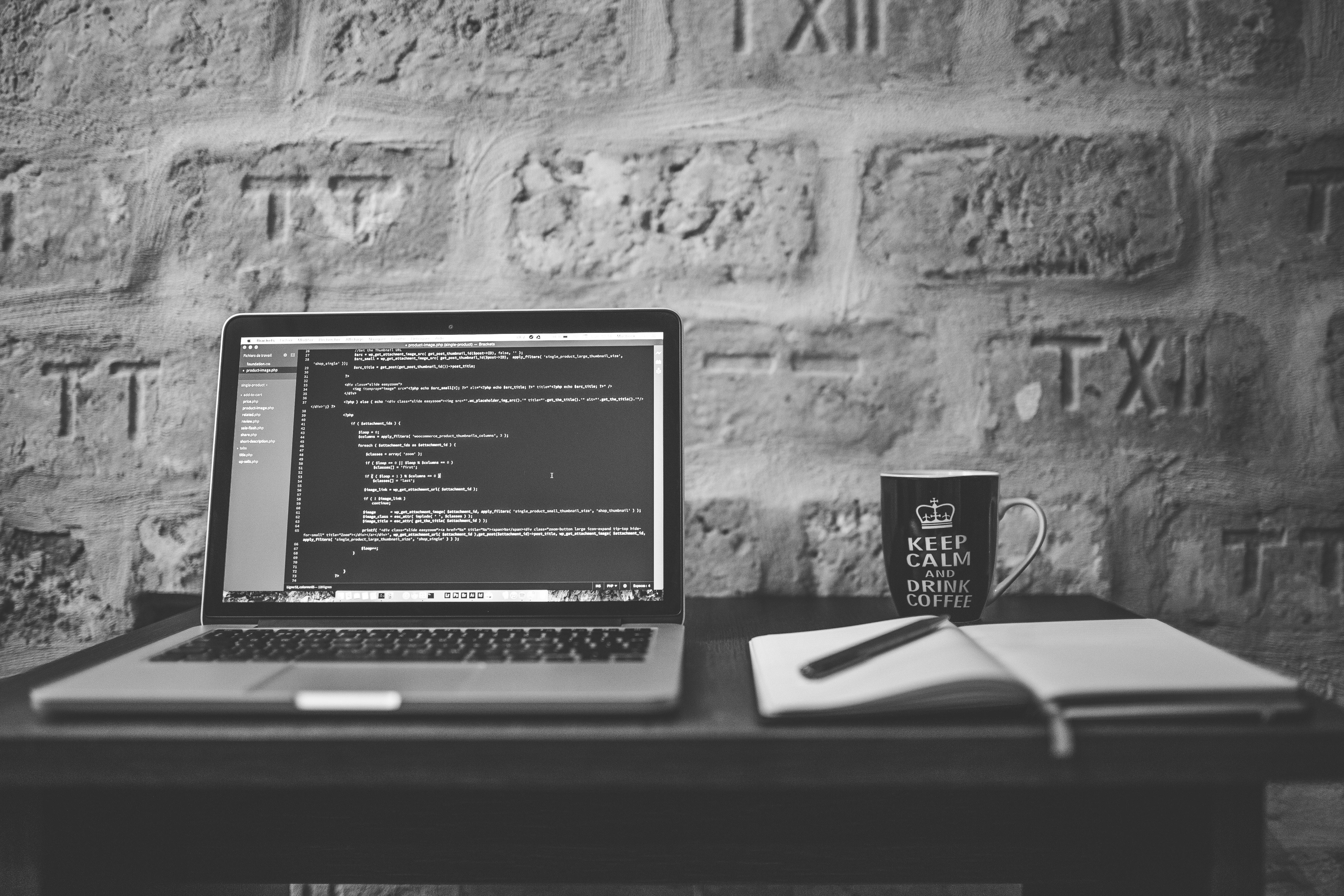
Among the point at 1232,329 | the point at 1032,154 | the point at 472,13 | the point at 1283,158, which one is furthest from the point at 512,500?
the point at 1283,158

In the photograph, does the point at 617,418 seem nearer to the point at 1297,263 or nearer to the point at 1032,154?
the point at 1032,154

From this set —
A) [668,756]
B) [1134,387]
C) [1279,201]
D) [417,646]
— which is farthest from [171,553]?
[1279,201]

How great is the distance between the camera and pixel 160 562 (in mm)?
1022

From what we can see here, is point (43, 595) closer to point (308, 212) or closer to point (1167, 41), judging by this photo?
point (308, 212)

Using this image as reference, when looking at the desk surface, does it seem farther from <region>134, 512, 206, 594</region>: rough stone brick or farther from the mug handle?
<region>134, 512, 206, 594</region>: rough stone brick

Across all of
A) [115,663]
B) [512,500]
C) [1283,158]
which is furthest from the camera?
[1283,158]

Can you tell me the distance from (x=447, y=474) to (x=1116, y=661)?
61 cm

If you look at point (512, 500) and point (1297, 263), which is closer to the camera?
point (512, 500)

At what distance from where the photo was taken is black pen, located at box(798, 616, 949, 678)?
0.61 meters

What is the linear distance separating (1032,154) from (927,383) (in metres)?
0.29

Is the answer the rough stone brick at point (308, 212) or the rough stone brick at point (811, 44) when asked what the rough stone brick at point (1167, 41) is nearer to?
the rough stone brick at point (811, 44)

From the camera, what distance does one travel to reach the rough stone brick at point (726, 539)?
1.00 m

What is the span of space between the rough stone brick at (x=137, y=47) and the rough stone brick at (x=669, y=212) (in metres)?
0.36

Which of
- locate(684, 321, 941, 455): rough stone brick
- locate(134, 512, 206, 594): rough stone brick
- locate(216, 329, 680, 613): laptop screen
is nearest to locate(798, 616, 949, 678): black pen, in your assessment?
locate(216, 329, 680, 613): laptop screen
